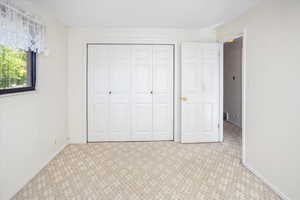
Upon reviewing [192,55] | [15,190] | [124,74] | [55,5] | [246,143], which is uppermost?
[55,5]

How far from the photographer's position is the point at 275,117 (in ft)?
7.29

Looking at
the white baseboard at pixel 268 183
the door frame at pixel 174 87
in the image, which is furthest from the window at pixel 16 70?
the white baseboard at pixel 268 183

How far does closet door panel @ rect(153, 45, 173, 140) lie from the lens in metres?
3.92

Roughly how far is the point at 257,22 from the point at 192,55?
4.53 feet

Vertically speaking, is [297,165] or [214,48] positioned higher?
[214,48]

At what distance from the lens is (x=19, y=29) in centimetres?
213

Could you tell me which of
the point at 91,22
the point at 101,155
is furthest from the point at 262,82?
the point at 91,22

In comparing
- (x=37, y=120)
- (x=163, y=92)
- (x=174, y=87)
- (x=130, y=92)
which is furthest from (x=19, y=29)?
(x=174, y=87)

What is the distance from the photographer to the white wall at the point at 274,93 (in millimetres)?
1942

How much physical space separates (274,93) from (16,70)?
316 cm

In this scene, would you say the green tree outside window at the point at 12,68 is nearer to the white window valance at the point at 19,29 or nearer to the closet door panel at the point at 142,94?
the white window valance at the point at 19,29

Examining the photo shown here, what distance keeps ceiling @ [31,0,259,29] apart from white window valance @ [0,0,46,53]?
425 millimetres

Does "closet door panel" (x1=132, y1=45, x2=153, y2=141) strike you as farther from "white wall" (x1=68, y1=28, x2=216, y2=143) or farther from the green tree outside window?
the green tree outside window

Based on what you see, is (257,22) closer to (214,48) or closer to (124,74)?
(214,48)
